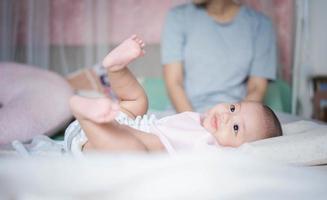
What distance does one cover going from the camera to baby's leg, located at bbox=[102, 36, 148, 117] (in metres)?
0.96

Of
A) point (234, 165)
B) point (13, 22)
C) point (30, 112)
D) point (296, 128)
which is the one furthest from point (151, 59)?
point (234, 165)

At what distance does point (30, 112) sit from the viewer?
1312 millimetres

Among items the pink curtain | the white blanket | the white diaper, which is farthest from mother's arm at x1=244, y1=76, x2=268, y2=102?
the white blanket

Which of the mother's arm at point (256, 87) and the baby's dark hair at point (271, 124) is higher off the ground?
the baby's dark hair at point (271, 124)

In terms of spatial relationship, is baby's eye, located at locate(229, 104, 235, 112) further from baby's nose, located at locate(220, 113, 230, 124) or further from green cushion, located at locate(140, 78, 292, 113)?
green cushion, located at locate(140, 78, 292, 113)

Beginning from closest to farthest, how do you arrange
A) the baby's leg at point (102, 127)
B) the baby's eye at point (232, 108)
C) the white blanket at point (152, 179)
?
the white blanket at point (152, 179) < the baby's leg at point (102, 127) < the baby's eye at point (232, 108)

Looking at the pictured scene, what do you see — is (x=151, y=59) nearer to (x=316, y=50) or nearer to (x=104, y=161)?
(x=316, y=50)

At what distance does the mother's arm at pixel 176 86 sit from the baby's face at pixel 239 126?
0.60 meters

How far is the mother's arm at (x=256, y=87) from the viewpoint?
5.76 feet

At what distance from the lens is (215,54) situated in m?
1.80

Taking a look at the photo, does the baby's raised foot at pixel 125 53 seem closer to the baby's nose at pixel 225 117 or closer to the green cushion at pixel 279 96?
the baby's nose at pixel 225 117

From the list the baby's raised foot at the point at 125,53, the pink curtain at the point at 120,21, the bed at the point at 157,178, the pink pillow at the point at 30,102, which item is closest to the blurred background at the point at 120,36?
the pink curtain at the point at 120,21

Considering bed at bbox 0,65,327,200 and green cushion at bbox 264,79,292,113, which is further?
green cushion at bbox 264,79,292,113

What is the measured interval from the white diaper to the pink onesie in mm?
20
